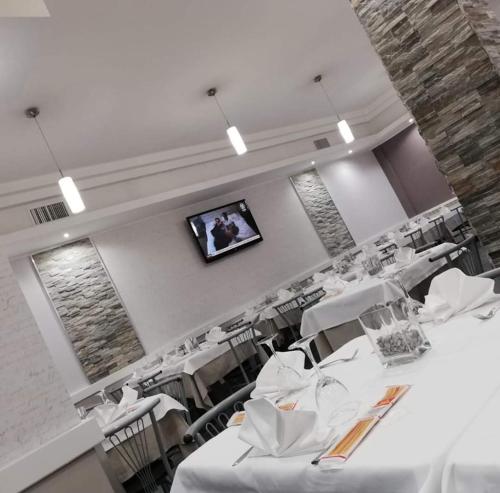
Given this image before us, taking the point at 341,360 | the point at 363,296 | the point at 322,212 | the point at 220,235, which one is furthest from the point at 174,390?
the point at 322,212

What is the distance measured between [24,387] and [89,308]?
173 inches

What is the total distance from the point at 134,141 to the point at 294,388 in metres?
5.34

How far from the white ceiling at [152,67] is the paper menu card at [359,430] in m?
2.96

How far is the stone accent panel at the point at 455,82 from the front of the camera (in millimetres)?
2531

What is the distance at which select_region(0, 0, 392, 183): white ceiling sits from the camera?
12.6 ft

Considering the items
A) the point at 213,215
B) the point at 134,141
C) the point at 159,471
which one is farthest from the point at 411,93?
the point at 213,215

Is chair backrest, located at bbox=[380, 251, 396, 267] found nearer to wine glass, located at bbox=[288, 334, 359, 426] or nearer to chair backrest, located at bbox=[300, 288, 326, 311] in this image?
chair backrest, located at bbox=[300, 288, 326, 311]

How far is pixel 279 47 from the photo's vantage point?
225 inches

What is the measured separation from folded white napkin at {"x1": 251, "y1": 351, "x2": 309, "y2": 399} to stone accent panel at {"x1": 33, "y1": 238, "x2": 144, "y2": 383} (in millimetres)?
4808

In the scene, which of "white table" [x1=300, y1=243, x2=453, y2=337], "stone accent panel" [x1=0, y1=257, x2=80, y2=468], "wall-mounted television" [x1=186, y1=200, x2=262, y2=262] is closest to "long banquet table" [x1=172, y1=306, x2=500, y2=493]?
"stone accent panel" [x1=0, y1=257, x2=80, y2=468]

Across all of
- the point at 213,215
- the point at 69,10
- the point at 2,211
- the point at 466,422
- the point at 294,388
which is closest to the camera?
the point at 466,422

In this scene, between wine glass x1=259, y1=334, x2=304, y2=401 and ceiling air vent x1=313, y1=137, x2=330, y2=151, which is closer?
wine glass x1=259, y1=334, x2=304, y2=401

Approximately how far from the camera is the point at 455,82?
2633mm

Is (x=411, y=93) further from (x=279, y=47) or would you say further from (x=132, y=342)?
(x=132, y=342)
